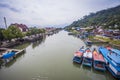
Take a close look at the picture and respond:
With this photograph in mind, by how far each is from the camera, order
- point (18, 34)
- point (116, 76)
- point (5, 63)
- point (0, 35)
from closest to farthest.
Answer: point (116, 76)
point (5, 63)
point (0, 35)
point (18, 34)

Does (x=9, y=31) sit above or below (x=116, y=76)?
above

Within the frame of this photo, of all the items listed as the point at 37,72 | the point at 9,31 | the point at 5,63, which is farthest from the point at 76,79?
the point at 9,31

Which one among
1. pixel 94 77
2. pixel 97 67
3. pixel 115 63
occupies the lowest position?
pixel 94 77

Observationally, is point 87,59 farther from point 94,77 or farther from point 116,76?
point 116,76

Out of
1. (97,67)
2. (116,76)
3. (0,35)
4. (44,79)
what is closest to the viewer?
(116,76)

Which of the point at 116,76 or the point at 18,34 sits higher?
the point at 18,34

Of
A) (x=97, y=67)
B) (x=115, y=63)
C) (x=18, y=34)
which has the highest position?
(x=18, y=34)

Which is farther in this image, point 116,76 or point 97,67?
point 97,67

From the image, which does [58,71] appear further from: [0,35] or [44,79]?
[0,35]

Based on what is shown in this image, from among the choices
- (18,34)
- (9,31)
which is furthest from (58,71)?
(18,34)
